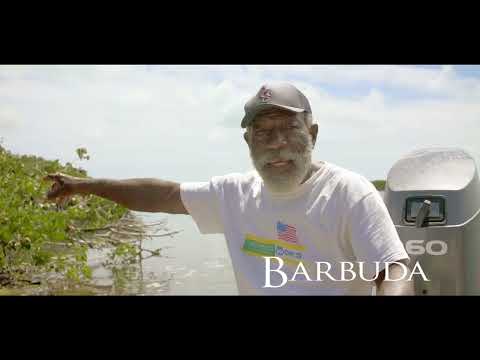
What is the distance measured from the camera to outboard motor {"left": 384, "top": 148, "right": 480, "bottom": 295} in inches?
102

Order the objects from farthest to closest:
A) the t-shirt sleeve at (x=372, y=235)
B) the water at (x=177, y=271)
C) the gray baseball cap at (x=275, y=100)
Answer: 1. the water at (x=177, y=271)
2. the gray baseball cap at (x=275, y=100)
3. the t-shirt sleeve at (x=372, y=235)

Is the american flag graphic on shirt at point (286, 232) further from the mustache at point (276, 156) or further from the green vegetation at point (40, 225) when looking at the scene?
the green vegetation at point (40, 225)

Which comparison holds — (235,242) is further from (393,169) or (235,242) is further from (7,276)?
(7,276)

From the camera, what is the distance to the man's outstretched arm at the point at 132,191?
228 centimetres

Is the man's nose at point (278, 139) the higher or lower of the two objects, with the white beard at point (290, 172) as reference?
higher

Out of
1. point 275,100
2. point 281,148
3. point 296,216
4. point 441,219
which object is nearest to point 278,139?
point 281,148

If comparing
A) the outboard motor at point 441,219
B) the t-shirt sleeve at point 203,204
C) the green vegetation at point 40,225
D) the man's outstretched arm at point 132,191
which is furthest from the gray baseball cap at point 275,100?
the green vegetation at point 40,225

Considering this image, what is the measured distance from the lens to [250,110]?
1.95m

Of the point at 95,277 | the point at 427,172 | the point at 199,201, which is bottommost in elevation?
the point at 95,277

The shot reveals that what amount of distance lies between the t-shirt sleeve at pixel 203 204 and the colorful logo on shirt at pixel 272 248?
20 cm

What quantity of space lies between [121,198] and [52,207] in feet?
10.6

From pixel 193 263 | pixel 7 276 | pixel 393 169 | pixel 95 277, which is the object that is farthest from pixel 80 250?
pixel 393 169

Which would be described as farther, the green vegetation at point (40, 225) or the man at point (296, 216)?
the green vegetation at point (40, 225)

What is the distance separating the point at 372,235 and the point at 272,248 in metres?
0.39
